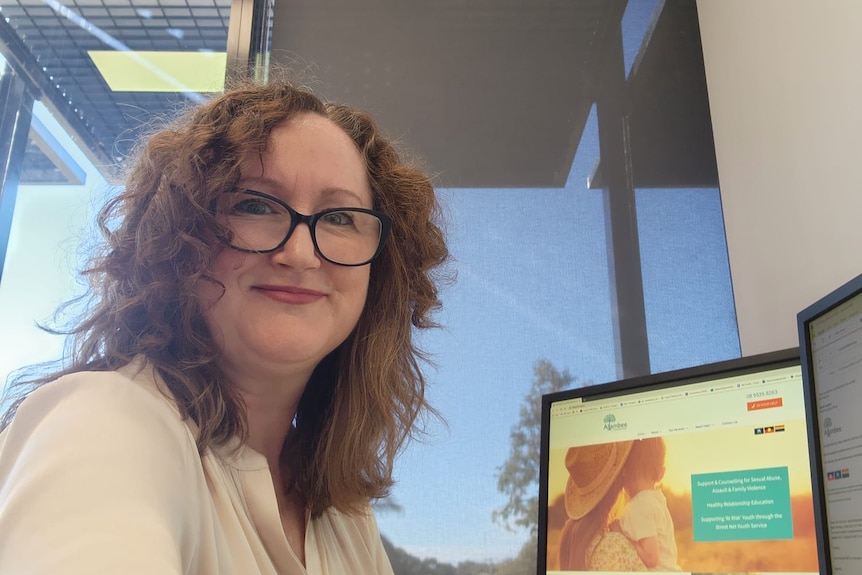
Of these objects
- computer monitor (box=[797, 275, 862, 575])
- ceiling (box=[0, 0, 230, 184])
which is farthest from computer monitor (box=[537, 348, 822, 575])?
ceiling (box=[0, 0, 230, 184])

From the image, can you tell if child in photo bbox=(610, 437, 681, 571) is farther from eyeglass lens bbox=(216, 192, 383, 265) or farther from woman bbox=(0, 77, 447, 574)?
eyeglass lens bbox=(216, 192, 383, 265)

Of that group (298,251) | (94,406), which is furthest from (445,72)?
(94,406)

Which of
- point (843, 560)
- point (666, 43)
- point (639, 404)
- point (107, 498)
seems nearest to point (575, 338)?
point (639, 404)

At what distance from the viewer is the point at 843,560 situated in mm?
703

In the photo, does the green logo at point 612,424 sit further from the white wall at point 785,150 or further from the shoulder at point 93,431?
the shoulder at point 93,431

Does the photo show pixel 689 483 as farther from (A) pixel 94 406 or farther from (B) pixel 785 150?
(A) pixel 94 406

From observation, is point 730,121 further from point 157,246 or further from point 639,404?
point 157,246

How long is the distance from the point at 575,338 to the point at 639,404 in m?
0.58

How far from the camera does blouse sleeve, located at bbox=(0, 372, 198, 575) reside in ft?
1.64

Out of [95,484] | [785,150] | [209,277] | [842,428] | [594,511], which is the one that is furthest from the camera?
[785,150]

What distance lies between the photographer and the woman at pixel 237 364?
1.83 feet

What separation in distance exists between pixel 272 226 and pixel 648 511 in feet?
2.28

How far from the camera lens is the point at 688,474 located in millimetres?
1036

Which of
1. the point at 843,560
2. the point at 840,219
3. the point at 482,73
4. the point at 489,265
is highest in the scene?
the point at 482,73
